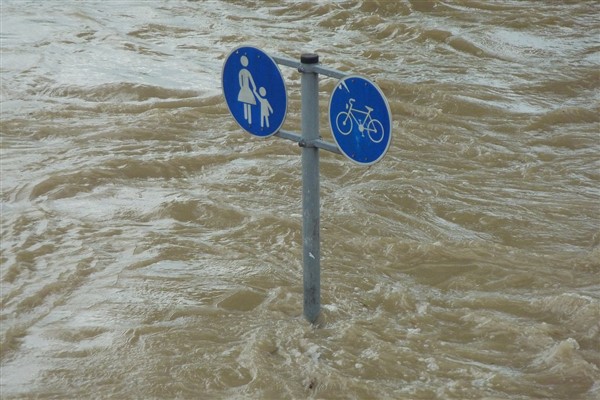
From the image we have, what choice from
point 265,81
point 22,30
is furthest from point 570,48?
point 265,81

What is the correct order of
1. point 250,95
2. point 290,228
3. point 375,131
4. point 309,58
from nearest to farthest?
point 375,131
point 309,58
point 250,95
point 290,228

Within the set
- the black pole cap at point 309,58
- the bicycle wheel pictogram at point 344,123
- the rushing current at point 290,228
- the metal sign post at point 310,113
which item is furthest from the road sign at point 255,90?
the rushing current at point 290,228

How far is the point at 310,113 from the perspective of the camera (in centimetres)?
349

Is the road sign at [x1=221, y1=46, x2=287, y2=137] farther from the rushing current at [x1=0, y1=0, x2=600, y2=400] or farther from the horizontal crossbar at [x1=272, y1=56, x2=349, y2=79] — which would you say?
the rushing current at [x1=0, y1=0, x2=600, y2=400]

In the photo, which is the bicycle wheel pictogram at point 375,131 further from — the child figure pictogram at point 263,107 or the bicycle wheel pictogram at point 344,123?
the child figure pictogram at point 263,107

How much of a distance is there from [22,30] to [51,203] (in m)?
3.95

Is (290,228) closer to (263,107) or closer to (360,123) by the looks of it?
(263,107)

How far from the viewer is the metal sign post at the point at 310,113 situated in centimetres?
324

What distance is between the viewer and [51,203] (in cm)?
531

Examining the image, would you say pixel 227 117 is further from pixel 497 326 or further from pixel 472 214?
pixel 497 326

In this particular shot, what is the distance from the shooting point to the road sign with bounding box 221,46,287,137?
3.50m

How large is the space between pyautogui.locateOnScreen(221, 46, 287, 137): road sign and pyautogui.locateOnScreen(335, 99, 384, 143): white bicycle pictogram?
0.91 ft

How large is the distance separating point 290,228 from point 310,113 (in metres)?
1.56

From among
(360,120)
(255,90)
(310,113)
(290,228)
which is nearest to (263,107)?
(255,90)
